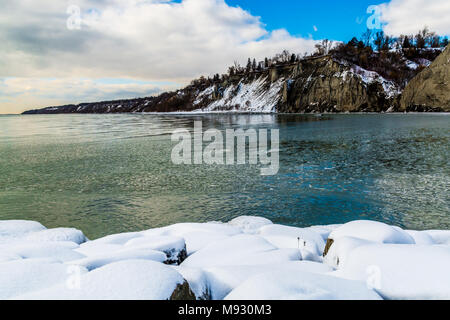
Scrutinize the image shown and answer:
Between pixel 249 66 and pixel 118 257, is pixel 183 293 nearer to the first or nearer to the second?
pixel 118 257

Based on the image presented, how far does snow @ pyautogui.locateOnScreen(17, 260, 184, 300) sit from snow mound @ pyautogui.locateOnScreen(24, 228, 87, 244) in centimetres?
361

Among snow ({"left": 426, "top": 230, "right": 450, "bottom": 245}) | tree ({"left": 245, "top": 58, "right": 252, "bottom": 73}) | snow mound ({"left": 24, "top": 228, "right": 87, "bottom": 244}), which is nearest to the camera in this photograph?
snow ({"left": 426, "top": 230, "right": 450, "bottom": 245})

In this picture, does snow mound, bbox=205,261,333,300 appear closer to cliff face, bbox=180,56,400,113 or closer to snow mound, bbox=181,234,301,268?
snow mound, bbox=181,234,301,268

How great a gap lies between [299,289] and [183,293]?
1359mm

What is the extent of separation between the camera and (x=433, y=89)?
75.1m

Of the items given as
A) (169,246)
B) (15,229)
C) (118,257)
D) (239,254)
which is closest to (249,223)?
(239,254)

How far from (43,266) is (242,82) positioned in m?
178

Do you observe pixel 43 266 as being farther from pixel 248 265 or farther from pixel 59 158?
pixel 59 158

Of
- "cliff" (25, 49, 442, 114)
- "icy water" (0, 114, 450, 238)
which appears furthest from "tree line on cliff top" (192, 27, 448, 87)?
"icy water" (0, 114, 450, 238)

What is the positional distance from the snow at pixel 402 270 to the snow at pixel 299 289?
33cm

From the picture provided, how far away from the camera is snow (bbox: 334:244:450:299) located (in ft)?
10.7

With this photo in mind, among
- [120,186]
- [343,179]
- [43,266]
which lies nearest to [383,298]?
[43,266]

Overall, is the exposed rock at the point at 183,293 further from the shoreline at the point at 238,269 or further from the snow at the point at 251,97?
the snow at the point at 251,97

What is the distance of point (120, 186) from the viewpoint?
12039 millimetres
